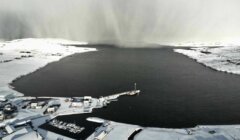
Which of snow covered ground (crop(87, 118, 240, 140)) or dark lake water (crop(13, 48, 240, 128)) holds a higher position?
dark lake water (crop(13, 48, 240, 128))

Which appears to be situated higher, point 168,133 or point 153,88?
point 153,88

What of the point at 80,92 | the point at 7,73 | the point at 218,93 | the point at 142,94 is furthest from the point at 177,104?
the point at 7,73

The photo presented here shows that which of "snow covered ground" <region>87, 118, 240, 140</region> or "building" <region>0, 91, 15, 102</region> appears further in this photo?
"building" <region>0, 91, 15, 102</region>

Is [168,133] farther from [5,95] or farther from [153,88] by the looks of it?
[5,95]

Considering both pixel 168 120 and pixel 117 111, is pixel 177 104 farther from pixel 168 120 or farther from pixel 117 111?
pixel 117 111

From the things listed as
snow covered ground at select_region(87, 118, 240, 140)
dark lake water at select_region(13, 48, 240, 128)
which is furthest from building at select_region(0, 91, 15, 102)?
snow covered ground at select_region(87, 118, 240, 140)

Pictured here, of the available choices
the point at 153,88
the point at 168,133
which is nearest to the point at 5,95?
the point at 153,88

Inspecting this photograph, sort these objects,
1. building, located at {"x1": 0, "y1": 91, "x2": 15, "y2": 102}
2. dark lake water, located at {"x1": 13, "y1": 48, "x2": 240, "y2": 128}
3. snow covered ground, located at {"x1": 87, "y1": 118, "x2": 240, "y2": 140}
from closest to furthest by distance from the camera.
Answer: snow covered ground, located at {"x1": 87, "y1": 118, "x2": 240, "y2": 140} < dark lake water, located at {"x1": 13, "y1": 48, "x2": 240, "y2": 128} < building, located at {"x1": 0, "y1": 91, "x2": 15, "y2": 102}

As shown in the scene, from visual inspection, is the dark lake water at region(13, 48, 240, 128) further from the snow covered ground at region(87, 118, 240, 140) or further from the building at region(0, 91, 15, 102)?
the building at region(0, 91, 15, 102)
